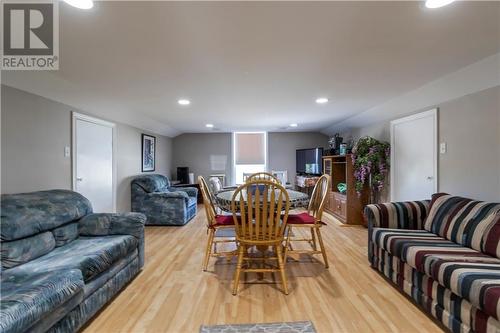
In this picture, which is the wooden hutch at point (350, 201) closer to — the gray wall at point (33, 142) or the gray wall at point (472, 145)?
the gray wall at point (472, 145)

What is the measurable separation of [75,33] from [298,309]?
2.63m

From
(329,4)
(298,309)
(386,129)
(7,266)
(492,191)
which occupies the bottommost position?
(298,309)

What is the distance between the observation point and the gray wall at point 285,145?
25.1ft

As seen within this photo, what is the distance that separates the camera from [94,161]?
3.71 metres

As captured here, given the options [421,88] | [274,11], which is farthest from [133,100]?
[421,88]

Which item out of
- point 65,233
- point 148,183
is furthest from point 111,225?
point 148,183

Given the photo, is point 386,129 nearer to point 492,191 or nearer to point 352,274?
point 492,191

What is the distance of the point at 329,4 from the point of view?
1455 mm

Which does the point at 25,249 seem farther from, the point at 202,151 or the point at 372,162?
the point at 202,151

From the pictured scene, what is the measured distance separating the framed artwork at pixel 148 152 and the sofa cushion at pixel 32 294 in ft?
13.2

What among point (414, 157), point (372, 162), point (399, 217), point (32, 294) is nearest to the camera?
point (32, 294)

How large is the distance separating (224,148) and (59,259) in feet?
19.4

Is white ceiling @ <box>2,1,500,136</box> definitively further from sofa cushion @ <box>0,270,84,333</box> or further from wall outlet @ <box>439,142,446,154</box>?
sofa cushion @ <box>0,270,84,333</box>

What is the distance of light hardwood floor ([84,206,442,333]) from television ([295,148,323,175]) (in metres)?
3.48
